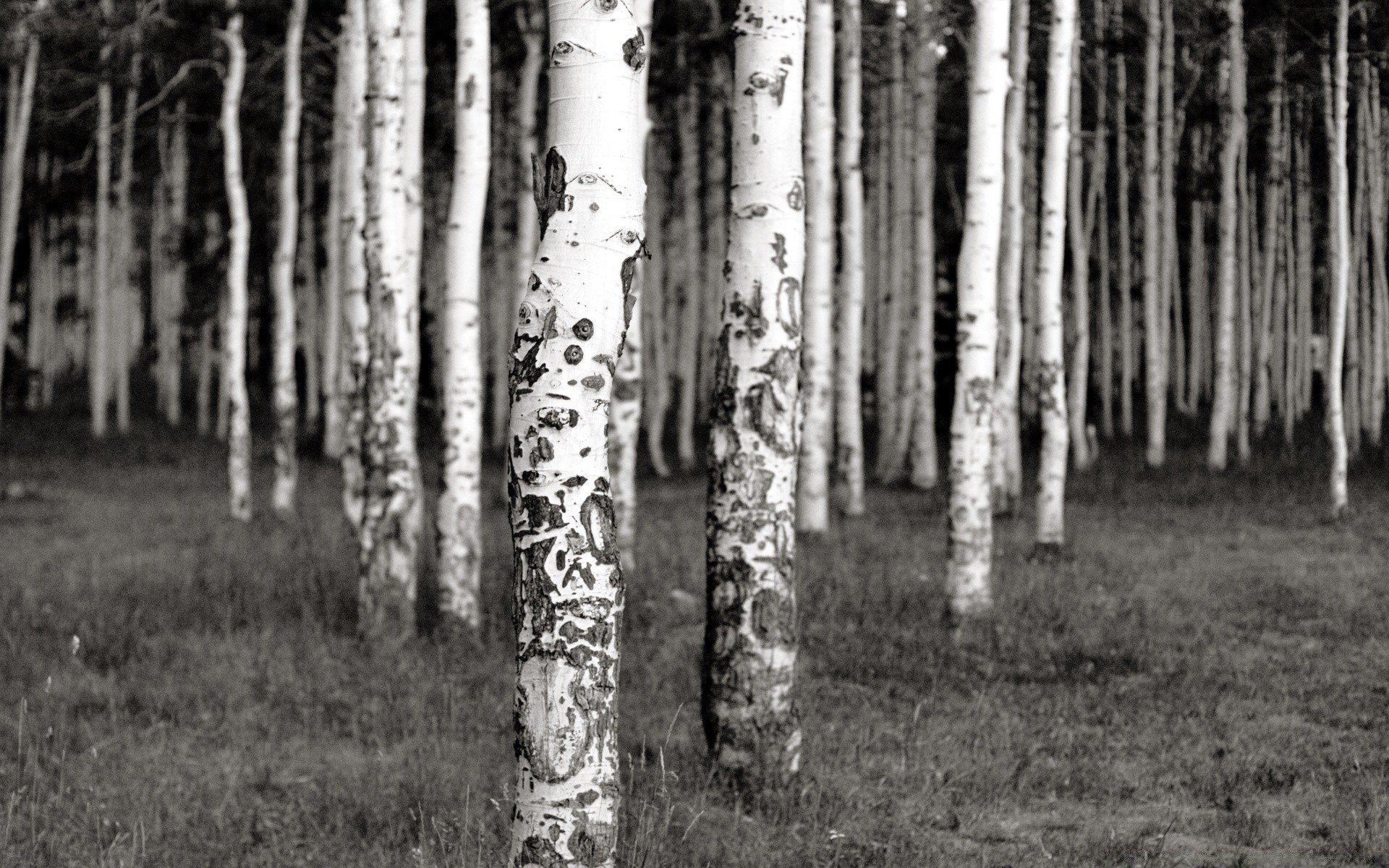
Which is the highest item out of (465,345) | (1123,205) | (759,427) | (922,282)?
(1123,205)

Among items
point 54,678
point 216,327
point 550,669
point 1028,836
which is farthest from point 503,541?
point 216,327

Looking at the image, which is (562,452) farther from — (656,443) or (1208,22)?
(1208,22)

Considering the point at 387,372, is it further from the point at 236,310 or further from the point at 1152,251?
the point at 1152,251

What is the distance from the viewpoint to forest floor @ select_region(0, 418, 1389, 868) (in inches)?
199

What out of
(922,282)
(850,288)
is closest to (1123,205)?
(922,282)

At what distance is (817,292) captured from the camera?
13633 mm

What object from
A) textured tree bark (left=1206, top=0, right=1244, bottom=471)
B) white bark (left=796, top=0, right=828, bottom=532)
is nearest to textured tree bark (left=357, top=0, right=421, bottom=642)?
white bark (left=796, top=0, right=828, bottom=532)

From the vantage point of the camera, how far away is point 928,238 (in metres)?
18.9

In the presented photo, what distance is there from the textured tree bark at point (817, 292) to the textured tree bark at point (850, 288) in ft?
3.83

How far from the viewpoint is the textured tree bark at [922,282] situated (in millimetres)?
18188

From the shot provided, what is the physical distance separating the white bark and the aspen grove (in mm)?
55

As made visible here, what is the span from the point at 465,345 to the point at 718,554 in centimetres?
404

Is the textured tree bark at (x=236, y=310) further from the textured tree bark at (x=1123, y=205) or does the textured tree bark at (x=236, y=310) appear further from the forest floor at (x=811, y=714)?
the textured tree bark at (x=1123, y=205)

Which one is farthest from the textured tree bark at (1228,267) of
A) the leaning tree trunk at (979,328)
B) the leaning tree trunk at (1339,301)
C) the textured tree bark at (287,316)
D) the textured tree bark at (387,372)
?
the textured tree bark at (387,372)
